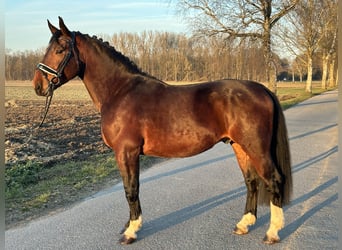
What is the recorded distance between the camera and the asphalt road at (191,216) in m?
3.65

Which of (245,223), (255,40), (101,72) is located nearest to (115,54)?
(101,72)

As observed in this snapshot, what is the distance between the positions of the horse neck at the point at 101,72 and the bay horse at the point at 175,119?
11 millimetres

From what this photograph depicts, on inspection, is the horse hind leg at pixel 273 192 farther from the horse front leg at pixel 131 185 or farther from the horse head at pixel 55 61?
the horse head at pixel 55 61

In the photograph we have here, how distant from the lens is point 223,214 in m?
4.43

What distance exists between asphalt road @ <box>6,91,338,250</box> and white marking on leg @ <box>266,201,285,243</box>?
87 mm

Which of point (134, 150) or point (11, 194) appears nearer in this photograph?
point (134, 150)

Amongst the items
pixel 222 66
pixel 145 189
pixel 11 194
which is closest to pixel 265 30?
pixel 222 66

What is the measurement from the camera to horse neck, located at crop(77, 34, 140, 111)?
3.87 meters

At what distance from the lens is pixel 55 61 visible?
3684 millimetres

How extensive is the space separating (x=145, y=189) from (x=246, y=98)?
8.18ft

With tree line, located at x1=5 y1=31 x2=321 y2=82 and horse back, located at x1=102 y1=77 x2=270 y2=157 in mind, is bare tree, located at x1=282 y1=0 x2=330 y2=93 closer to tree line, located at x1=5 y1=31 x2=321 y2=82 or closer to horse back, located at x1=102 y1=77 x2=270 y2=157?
tree line, located at x1=5 y1=31 x2=321 y2=82

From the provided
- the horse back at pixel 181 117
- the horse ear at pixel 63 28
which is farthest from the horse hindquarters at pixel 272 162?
the horse ear at pixel 63 28

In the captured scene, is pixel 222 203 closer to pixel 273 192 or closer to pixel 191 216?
pixel 191 216

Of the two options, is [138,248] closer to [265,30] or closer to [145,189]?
[145,189]
